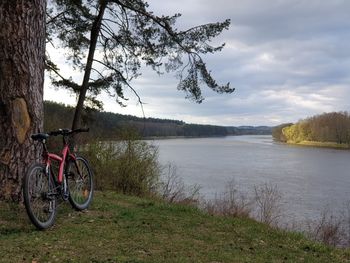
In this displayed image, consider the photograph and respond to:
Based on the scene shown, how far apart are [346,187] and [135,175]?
16.6 meters

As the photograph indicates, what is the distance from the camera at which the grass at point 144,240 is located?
4.48m

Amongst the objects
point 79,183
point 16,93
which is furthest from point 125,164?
point 16,93

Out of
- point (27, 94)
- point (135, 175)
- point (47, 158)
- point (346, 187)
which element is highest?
point (27, 94)

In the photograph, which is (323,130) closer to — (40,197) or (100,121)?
(100,121)

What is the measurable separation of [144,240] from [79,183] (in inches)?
66.5

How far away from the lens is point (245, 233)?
5957mm

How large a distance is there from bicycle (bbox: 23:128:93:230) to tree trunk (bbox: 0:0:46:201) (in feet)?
1.84

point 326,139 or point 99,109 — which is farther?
point 326,139

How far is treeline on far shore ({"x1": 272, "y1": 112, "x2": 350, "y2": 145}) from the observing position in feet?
315

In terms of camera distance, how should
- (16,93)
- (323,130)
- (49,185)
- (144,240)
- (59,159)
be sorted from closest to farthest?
1. (144,240)
2. (49,185)
3. (59,159)
4. (16,93)
5. (323,130)

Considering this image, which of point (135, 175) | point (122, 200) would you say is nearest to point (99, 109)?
point (135, 175)

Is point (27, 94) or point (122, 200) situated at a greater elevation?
point (27, 94)

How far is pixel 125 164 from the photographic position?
13219 mm

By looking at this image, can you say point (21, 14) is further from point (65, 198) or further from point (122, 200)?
point (122, 200)
